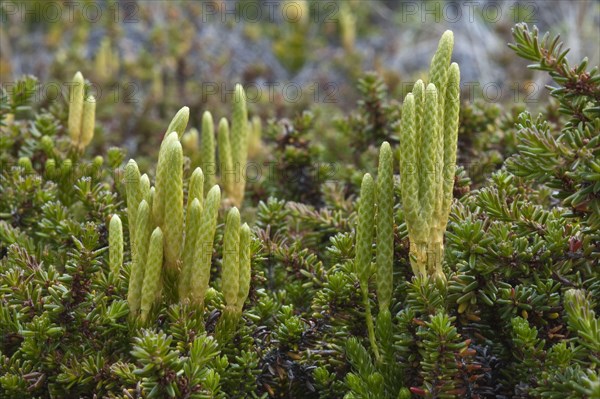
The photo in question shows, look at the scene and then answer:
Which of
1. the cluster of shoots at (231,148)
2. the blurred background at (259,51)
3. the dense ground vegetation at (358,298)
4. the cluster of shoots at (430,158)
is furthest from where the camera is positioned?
the blurred background at (259,51)

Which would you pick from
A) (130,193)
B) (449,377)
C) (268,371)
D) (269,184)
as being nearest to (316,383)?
(268,371)

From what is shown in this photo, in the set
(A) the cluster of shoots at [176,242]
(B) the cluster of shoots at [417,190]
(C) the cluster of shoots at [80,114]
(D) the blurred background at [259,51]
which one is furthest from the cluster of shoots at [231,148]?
(D) the blurred background at [259,51]

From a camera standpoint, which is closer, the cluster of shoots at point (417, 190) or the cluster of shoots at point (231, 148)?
the cluster of shoots at point (417, 190)

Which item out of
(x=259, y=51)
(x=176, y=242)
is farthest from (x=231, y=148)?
(x=259, y=51)

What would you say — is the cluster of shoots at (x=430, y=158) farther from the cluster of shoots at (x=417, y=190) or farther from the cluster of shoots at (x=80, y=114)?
the cluster of shoots at (x=80, y=114)

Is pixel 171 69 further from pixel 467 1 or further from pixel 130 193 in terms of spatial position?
pixel 130 193

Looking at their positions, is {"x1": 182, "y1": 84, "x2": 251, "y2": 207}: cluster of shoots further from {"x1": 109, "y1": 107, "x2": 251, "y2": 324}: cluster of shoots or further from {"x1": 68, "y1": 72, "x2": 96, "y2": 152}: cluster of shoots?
{"x1": 109, "y1": 107, "x2": 251, "y2": 324}: cluster of shoots
